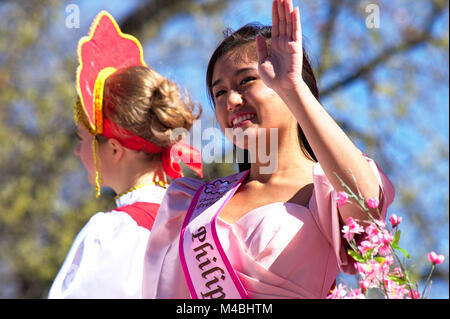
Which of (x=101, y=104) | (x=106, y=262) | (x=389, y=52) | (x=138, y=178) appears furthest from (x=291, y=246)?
(x=389, y=52)

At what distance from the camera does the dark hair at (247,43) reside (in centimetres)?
186

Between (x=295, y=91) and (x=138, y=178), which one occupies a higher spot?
(x=295, y=91)

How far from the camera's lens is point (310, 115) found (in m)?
1.45

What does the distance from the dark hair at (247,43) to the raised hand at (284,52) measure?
365 millimetres

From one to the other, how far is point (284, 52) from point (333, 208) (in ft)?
1.19

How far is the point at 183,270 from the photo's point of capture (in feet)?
5.72

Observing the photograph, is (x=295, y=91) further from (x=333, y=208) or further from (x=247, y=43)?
(x=247, y=43)

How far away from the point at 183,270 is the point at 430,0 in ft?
18.4

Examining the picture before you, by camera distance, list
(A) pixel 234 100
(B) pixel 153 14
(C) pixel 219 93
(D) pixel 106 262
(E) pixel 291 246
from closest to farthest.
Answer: (E) pixel 291 246, (A) pixel 234 100, (C) pixel 219 93, (D) pixel 106 262, (B) pixel 153 14

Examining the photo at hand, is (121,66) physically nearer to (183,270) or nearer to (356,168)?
(183,270)

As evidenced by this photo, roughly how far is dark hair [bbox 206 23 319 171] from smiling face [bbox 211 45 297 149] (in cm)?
6

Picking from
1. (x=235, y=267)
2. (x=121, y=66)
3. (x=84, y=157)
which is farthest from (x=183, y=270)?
(x=121, y=66)

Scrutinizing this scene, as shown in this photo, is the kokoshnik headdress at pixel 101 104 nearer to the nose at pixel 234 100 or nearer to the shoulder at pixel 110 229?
the shoulder at pixel 110 229

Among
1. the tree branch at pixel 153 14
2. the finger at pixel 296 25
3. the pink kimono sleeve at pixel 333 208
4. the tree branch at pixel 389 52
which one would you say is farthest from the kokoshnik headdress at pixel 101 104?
the tree branch at pixel 153 14
